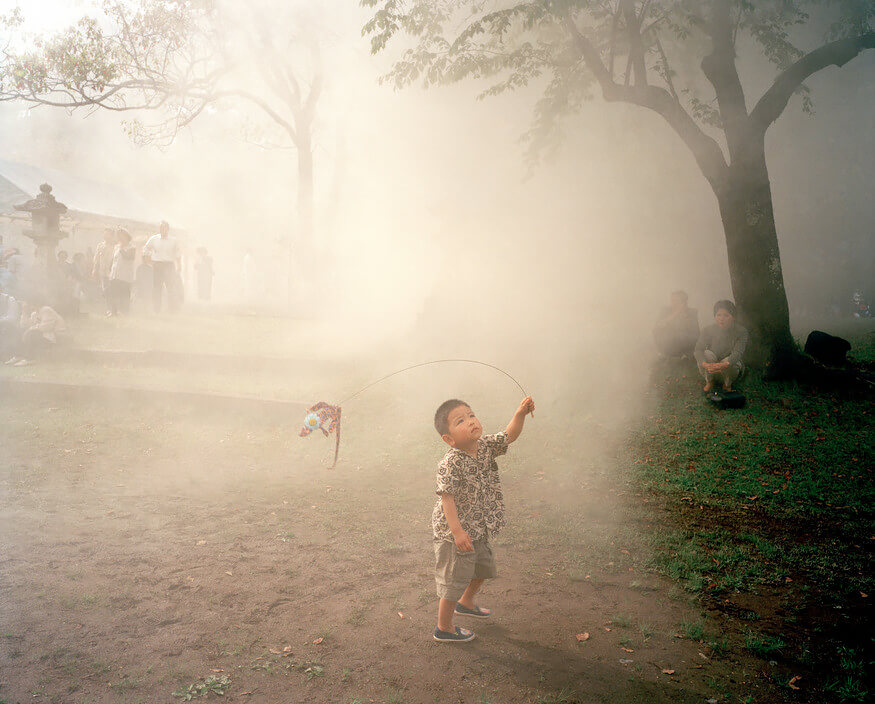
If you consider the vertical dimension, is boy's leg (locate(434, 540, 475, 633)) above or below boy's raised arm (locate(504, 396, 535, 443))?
below

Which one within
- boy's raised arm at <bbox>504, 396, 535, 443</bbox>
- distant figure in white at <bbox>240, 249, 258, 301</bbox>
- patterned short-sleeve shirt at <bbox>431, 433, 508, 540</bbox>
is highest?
distant figure in white at <bbox>240, 249, 258, 301</bbox>

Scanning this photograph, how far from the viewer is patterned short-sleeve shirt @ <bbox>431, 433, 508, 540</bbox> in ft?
10.9

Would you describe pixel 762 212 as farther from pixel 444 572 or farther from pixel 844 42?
pixel 444 572

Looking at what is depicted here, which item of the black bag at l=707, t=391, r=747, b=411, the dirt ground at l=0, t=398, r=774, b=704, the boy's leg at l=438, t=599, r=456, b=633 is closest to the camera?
the dirt ground at l=0, t=398, r=774, b=704

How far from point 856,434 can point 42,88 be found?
12129 millimetres

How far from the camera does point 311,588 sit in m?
3.90

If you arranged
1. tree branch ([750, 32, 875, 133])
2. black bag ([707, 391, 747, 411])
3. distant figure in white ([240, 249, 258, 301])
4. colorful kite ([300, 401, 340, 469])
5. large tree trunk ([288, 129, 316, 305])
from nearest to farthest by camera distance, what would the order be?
colorful kite ([300, 401, 340, 469]) → black bag ([707, 391, 747, 411]) → tree branch ([750, 32, 875, 133]) → large tree trunk ([288, 129, 316, 305]) → distant figure in white ([240, 249, 258, 301])

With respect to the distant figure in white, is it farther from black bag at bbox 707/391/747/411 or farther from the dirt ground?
black bag at bbox 707/391/747/411

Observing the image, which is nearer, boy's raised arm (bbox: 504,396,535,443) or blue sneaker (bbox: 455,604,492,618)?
boy's raised arm (bbox: 504,396,535,443)

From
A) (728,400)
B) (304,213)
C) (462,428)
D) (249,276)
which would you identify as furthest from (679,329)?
(249,276)

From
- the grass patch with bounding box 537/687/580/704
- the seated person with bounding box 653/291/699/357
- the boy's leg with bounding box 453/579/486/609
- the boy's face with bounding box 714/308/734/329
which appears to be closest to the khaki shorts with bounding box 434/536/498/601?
the boy's leg with bounding box 453/579/486/609

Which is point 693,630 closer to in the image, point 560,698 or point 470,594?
point 560,698

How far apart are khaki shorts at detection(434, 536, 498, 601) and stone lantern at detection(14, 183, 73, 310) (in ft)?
34.5

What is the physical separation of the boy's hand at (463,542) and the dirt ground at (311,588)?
0.54 metres
